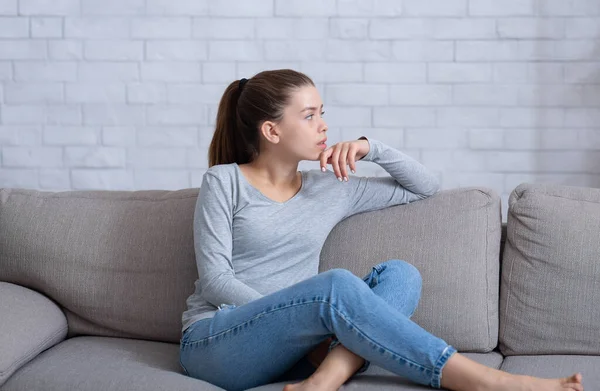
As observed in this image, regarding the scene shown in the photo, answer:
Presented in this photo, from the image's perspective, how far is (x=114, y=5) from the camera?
3371 mm

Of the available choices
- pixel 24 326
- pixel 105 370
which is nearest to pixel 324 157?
pixel 105 370

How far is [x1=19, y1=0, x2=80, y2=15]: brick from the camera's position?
3383 mm

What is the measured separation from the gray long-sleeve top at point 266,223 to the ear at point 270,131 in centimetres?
12

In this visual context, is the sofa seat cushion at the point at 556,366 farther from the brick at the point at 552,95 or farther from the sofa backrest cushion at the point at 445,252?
the brick at the point at 552,95

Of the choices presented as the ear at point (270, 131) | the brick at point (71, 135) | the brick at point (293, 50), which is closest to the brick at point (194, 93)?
the brick at point (293, 50)

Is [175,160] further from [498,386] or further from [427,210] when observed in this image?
[498,386]

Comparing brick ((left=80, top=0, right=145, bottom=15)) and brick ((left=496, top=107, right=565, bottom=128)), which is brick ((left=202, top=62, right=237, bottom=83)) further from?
brick ((left=496, top=107, right=565, bottom=128))

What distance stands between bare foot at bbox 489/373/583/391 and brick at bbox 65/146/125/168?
2107 mm

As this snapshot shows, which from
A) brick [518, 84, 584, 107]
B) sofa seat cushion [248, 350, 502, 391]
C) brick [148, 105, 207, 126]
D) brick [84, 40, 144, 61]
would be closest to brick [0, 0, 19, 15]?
brick [84, 40, 144, 61]

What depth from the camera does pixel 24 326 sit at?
6.93 feet

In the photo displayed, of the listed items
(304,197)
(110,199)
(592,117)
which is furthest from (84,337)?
(592,117)

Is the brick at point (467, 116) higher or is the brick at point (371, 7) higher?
the brick at point (371, 7)

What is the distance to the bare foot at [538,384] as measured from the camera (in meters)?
1.74

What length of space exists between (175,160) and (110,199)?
1.00m
